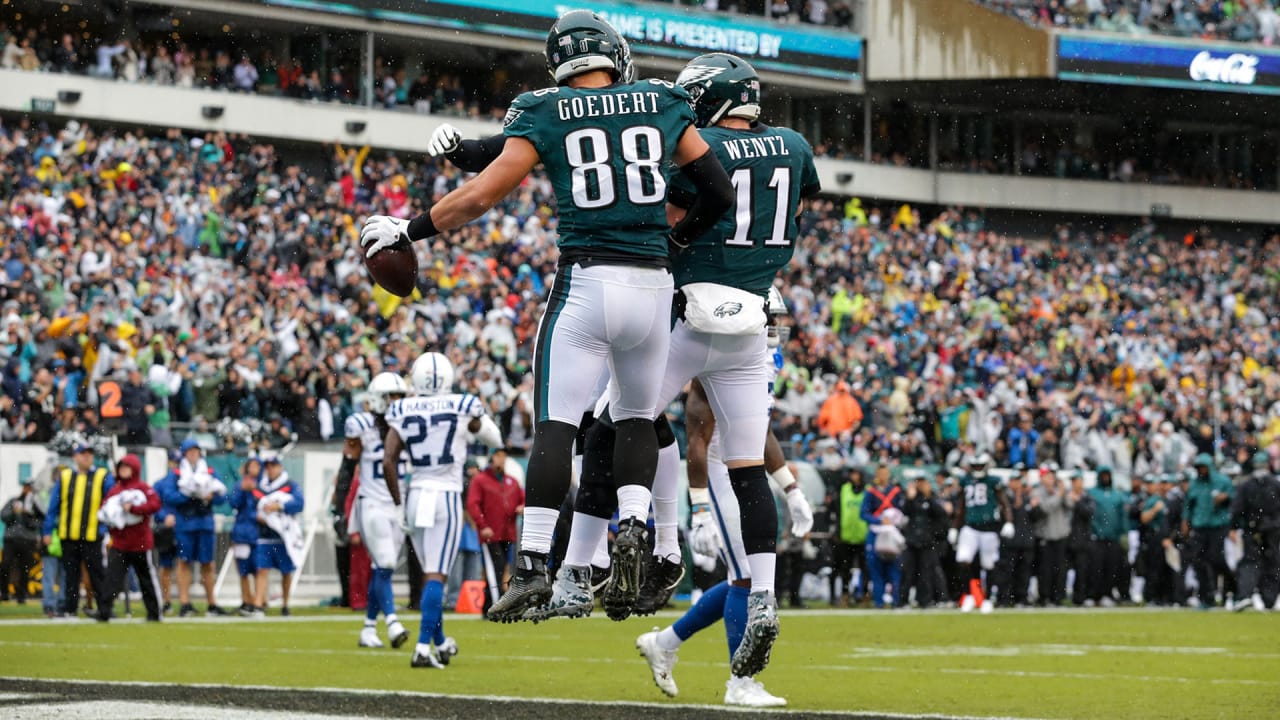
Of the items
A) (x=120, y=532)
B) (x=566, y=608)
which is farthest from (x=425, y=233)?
(x=120, y=532)

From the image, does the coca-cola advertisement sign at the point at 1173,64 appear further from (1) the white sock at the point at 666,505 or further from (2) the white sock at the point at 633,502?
(2) the white sock at the point at 633,502

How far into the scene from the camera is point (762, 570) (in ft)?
26.4

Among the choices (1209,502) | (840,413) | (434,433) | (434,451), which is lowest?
(1209,502)

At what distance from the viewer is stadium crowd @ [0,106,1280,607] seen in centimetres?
2055

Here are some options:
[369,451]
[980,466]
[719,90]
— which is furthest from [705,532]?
[980,466]

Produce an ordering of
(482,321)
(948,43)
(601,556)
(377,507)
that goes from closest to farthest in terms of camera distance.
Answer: (601,556)
(377,507)
(482,321)
(948,43)

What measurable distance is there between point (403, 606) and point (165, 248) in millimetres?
6164

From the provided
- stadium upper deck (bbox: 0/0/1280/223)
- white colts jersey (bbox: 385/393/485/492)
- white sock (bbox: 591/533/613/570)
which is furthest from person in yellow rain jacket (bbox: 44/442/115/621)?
stadium upper deck (bbox: 0/0/1280/223)

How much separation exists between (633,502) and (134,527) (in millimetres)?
11470

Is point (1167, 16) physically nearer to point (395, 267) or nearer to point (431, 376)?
point (431, 376)

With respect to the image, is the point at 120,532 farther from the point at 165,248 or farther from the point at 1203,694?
the point at 1203,694

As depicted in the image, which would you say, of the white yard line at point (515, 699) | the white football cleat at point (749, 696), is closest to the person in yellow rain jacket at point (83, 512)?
the white yard line at point (515, 699)

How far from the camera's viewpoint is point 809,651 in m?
14.6

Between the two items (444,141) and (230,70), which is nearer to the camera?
(444,141)
